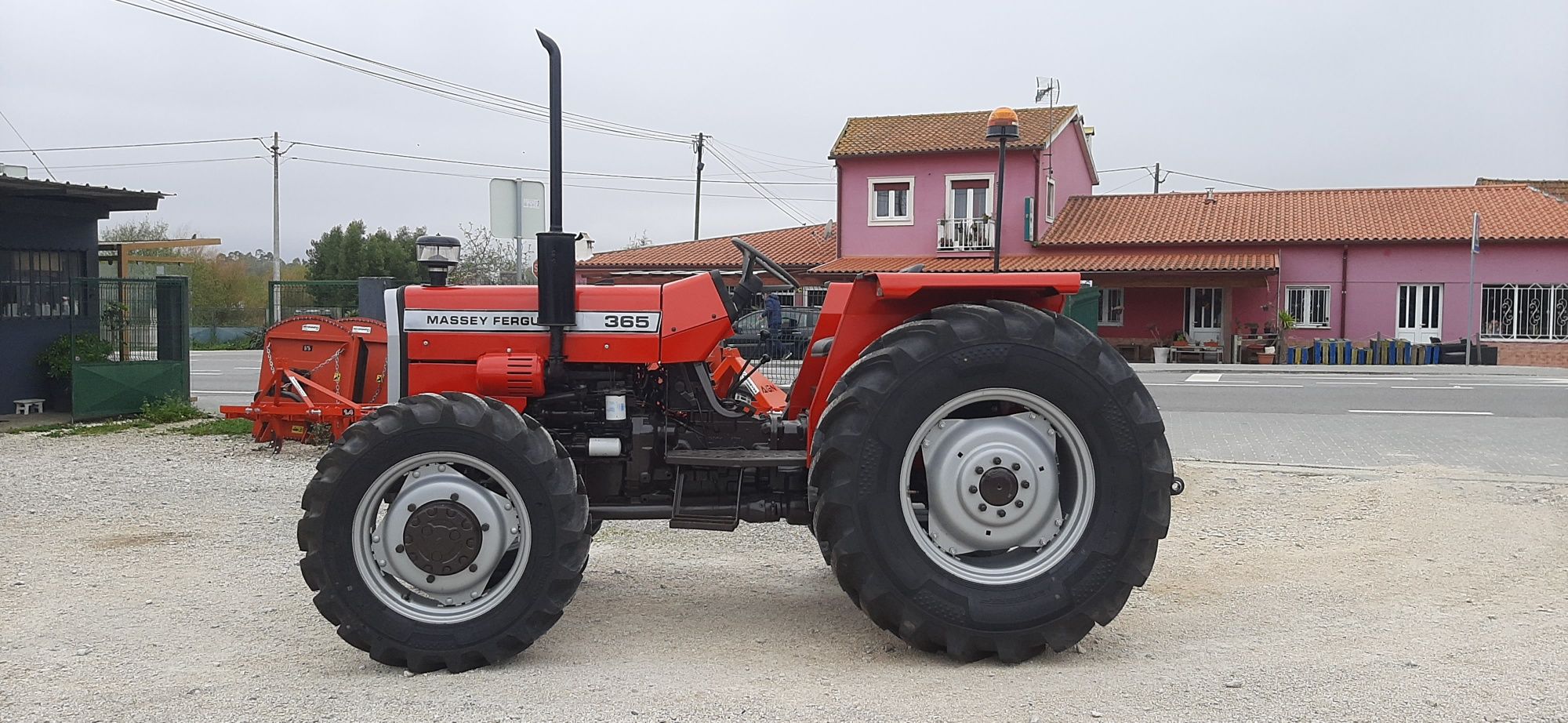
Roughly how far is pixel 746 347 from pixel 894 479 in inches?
101

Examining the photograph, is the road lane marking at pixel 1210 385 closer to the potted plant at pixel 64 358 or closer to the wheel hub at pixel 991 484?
the potted plant at pixel 64 358

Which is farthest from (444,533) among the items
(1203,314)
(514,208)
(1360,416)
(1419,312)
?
(1419,312)

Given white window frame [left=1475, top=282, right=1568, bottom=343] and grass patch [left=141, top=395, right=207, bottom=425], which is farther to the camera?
white window frame [left=1475, top=282, right=1568, bottom=343]

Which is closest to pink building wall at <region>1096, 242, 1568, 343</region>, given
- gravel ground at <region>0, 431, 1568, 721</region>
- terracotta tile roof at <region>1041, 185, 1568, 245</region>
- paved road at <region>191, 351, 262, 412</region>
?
terracotta tile roof at <region>1041, 185, 1568, 245</region>

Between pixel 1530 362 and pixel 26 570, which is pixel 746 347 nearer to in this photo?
pixel 26 570

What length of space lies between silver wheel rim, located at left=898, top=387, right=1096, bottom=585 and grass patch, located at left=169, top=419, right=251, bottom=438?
950cm

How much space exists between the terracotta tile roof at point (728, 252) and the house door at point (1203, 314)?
9.68 metres

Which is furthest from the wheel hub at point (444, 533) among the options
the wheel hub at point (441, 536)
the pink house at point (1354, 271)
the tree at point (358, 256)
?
the tree at point (358, 256)

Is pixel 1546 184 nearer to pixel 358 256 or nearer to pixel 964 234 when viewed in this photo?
pixel 964 234

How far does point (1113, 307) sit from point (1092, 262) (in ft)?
4.77

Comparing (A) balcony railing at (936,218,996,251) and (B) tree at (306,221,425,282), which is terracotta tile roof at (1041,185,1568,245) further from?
(B) tree at (306,221,425,282)

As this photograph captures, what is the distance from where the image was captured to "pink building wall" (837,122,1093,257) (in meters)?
29.5

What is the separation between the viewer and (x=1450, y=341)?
26.3 metres

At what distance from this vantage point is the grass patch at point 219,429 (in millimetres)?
11711
